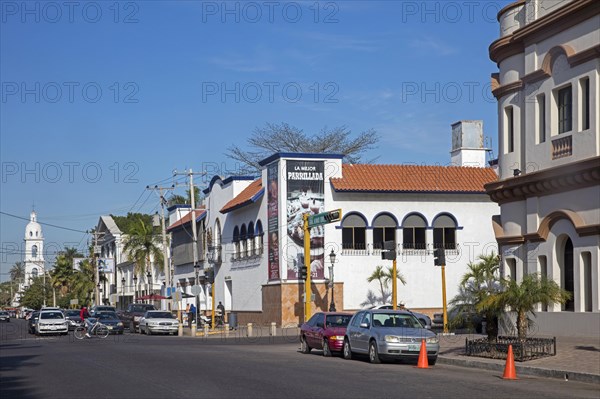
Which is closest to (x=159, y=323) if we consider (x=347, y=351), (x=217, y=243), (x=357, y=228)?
(x=357, y=228)

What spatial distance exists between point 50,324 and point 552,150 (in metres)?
33.3

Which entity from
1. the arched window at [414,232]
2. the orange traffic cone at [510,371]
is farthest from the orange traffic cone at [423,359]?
the arched window at [414,232]

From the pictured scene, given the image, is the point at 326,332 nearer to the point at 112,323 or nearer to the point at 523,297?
the point at 523,297

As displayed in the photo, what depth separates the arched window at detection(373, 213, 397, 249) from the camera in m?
55.5

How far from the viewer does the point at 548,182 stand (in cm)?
2884

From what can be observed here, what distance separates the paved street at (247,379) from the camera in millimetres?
16625

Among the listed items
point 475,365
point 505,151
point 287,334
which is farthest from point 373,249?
point 475,365

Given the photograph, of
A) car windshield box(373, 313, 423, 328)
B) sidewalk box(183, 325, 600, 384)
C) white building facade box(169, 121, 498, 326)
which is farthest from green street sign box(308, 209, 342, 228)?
car windshield box(373, 313, 423, 328)

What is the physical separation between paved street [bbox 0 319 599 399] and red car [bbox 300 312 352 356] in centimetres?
121

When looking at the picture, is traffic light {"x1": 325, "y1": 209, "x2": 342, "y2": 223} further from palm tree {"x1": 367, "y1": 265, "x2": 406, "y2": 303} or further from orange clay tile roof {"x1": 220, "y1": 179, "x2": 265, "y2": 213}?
orange clay tile roof {"x1": 220, "y1": 179, "x2": 265, "y2": 213}

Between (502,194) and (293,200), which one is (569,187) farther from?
(293,200)

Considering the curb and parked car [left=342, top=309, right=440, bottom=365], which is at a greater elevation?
parked car [left=342, top=309, right=440, bottom=365]

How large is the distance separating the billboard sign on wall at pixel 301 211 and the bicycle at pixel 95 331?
11.7m

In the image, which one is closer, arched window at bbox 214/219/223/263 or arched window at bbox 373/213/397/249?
arched window at bbox 373/213/397/249
